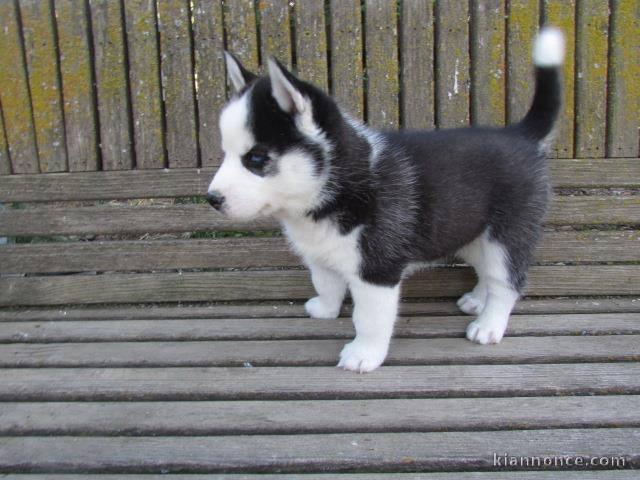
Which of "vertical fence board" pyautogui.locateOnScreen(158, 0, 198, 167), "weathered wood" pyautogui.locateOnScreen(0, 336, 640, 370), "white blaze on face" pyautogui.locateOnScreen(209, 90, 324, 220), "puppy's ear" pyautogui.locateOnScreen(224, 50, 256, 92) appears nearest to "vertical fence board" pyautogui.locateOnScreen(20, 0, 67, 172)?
"vertical fence board" pyautogui.locateOnScreen(158, 0, 198, 167)

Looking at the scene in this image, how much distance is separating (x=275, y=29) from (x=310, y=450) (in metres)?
1.89

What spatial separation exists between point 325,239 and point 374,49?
1.06m

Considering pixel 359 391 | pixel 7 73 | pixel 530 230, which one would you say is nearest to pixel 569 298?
pixel 530 230

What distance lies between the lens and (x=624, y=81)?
8.67 feet

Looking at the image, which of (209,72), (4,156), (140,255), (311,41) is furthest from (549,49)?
(4,156)

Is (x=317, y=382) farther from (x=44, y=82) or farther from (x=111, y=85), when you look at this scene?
(x=44, y=82)

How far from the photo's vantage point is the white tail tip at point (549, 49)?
7.69 feet

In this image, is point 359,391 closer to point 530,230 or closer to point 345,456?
point 345,456

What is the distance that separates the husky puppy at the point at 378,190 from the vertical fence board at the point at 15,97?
1161mm

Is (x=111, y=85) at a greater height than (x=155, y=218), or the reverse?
(x=111, y=85)

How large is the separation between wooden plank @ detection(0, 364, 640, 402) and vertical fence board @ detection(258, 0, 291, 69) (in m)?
1.48

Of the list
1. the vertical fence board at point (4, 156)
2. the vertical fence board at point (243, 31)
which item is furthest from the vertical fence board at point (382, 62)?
the vertical fence board at point (4, 156)

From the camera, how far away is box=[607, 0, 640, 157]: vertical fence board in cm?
260

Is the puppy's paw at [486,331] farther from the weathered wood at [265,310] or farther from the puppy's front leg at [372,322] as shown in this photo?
the puppy's front leg at [372,322]
